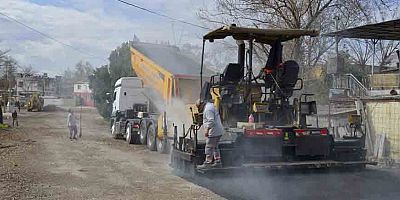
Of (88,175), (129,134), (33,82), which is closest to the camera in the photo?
(88,175)

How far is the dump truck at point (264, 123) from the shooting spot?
9578 mm

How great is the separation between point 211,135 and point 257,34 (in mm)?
2455

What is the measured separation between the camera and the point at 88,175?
39.6 feet

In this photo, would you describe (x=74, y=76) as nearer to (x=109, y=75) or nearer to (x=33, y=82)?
(x=33, y=82)

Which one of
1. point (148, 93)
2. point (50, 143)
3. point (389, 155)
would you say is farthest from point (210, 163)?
point (50, 143)

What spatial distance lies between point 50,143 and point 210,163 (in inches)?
517

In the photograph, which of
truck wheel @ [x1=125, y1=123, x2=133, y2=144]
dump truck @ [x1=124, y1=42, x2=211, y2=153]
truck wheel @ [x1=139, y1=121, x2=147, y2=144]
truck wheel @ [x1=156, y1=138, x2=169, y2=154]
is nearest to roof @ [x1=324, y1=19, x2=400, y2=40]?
dump truck @ [x1=124, y1=42, x2=211, y2=153]

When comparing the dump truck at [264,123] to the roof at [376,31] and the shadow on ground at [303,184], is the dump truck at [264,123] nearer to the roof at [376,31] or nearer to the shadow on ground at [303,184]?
the shadow on ground at [303,184]

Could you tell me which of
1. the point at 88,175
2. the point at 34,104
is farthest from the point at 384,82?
the point at 34,104

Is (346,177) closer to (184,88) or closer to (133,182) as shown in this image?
(133,182)

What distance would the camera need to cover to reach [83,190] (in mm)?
10039

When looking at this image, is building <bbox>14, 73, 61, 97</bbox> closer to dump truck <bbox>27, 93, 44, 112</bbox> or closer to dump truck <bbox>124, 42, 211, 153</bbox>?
dump truck <bbox>27, 93, 44, 112</bbox>

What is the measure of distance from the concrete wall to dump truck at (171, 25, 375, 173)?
3.59 m

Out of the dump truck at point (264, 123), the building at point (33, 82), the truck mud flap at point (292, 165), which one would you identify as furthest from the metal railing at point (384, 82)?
the building at point (33, 82)
